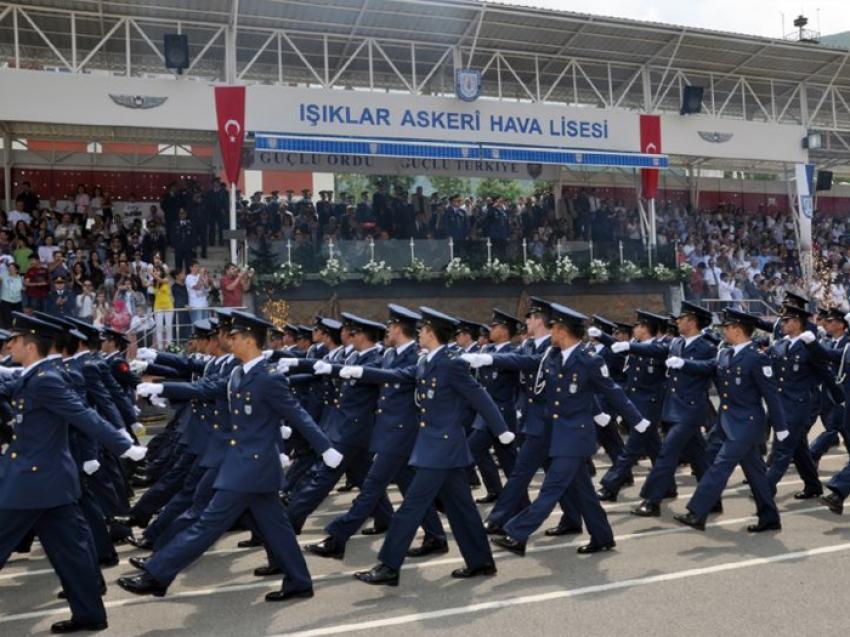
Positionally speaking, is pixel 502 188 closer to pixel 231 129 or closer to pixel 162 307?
pixel 231 129

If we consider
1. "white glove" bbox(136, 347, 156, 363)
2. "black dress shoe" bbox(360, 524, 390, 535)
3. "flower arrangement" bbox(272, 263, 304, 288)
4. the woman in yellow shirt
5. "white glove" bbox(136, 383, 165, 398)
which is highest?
"flower arrangement" bbox(272, 263, 304, 288)

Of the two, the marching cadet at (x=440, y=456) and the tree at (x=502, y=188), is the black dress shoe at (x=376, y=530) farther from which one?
the tree at (x=502, y=188)

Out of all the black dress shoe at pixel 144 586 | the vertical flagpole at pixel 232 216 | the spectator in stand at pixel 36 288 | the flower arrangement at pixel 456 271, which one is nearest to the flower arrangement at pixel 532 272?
the flower arrangement at pixel 456 271

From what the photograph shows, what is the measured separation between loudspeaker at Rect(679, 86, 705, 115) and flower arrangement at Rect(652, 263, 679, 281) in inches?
178

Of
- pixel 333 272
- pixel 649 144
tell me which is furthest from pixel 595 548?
pixel 649 144

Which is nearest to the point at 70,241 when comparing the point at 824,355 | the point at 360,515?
the point at 360,515

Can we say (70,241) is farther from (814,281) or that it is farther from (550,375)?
(814,281)

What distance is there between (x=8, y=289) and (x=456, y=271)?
8030 mm

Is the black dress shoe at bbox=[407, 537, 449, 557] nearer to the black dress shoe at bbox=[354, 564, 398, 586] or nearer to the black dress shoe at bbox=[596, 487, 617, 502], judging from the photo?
the black dress shoe at bbox=[354, 564, 398, 586]

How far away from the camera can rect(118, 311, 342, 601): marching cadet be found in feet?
17.6

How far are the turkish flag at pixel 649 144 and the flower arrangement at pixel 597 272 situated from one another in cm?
319

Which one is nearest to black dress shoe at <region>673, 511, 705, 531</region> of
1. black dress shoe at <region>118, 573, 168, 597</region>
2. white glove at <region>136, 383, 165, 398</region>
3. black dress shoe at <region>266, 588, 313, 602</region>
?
black dress shoe at <region>266, 588, 313, 602</region>

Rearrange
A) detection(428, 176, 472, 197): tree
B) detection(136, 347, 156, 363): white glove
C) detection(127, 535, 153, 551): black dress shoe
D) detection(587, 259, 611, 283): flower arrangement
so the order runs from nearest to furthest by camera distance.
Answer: detection(136, 347, 156, 363): white glove → detection(127, 535, 153, 551): black dress shoe → detection(587, 259, 611, 283): flower arrangement → detection(428, 176, 472, 197): tree

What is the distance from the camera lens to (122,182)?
23.1 meters
